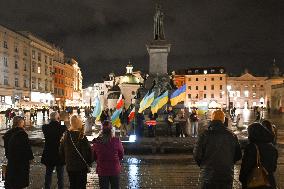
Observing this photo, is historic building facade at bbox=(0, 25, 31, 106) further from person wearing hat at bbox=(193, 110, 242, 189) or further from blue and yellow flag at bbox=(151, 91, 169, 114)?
person wearing hat at bbox=(193, 110, 242, 189)

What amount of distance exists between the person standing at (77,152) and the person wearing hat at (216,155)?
2.24 meters

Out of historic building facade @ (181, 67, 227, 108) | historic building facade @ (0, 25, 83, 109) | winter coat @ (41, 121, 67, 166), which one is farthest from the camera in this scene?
historic building facade @ (181, 67, 227, 108)

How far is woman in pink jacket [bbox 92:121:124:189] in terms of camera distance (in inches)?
300

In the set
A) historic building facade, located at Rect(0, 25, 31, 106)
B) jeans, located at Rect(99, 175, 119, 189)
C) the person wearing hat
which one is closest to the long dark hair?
jeans, located at Rect(99, 175, 119, 189)

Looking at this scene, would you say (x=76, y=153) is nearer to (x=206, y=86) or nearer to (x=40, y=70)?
(x=40, y=70)

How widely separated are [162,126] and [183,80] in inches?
4380

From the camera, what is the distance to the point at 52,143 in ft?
30.3

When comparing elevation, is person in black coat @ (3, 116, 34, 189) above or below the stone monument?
below

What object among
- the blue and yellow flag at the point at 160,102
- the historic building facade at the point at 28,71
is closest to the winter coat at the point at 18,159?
the blue and yellow flag at the point at 160,102

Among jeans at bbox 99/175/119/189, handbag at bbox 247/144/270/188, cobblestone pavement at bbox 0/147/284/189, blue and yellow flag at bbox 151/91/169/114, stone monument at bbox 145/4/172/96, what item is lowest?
cobblestone pavement at bbox 0/147/284/189

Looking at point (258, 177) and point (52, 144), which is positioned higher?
point (52, 144)

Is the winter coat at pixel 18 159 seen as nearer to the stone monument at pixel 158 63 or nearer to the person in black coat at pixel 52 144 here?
the person in black coat at pixel 52 144

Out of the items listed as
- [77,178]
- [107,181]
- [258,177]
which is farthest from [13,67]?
[258,177]

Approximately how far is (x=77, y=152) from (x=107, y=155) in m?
0.55
